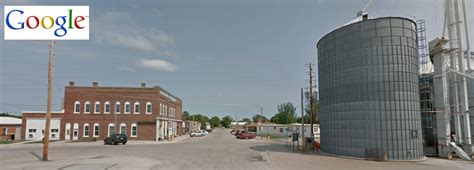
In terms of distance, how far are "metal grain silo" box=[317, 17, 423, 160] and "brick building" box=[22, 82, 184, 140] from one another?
31462 millimetres

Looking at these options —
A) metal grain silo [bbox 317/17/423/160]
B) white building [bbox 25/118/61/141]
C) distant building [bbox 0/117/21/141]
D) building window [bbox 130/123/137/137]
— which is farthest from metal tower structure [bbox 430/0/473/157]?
distant building [bbox 0/117/21/141]

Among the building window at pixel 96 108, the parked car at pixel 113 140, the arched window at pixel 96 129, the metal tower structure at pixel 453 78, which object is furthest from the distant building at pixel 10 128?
the metal tower structure at pixel 453 78

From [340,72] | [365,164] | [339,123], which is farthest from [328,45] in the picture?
[365,164]

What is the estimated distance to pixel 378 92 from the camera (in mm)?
19609

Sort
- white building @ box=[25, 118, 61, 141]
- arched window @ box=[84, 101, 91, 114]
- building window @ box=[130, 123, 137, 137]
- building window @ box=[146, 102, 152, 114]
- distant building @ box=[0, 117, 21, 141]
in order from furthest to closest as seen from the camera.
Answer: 1. distant building @ box=[0, 117, 21, 141]
2. building window @ box=[146, 102, 152, 114]
3. building window @ box=[130, 123, 137, 137]
4. white building @ box=[25, 118, 61, 141]
5. arched window @ box=[84, 101, 91, 114]

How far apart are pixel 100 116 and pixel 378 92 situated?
3897cm

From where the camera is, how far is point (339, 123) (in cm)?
2177

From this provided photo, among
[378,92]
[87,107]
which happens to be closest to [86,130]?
[87,107]

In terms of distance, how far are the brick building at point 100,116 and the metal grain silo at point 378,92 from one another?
3146cm

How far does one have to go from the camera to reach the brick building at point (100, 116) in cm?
4416

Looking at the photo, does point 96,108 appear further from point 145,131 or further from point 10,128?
point 10,128

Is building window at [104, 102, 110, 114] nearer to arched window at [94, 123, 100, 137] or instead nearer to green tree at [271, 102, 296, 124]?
arched window at [94, 123, 100, 137]

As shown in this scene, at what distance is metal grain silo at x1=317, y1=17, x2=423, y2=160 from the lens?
752 inches

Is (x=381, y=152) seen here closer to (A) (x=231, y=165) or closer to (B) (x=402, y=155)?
(B) (x=402, y=155)
